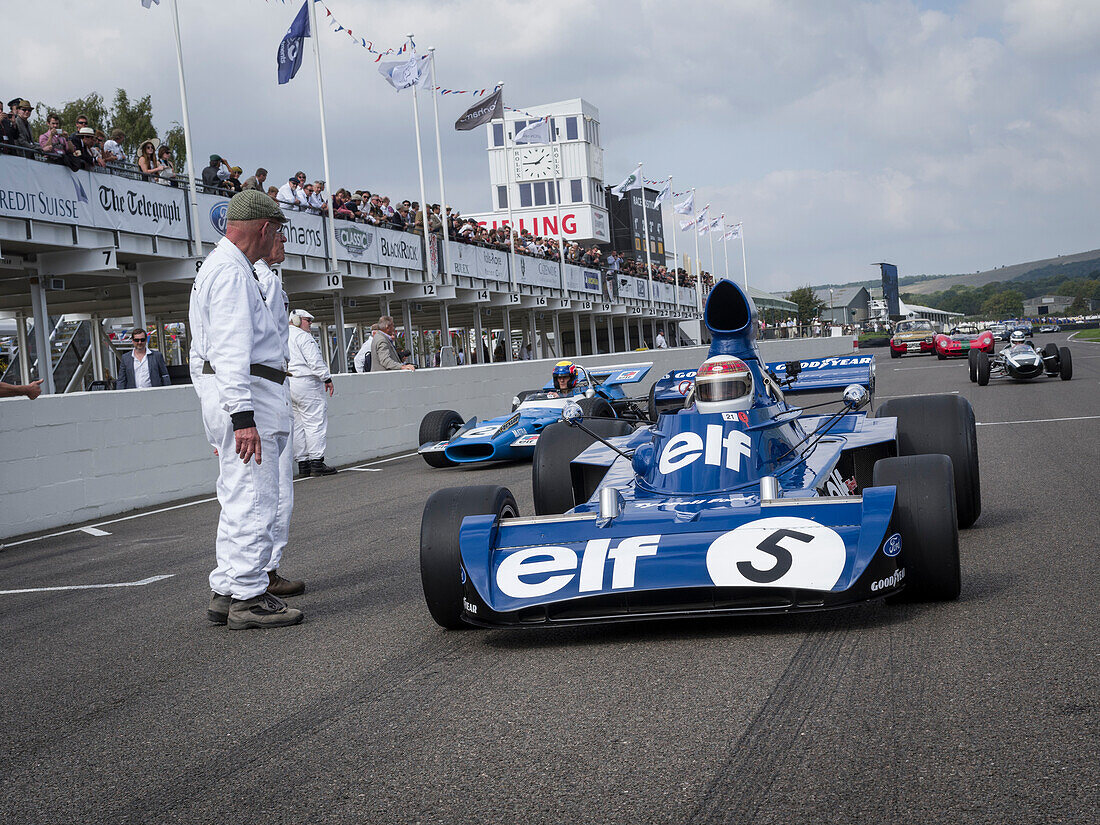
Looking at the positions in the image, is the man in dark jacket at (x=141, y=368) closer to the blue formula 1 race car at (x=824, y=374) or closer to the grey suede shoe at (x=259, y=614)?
the blue formula 1 race car at (x=824, y=374)

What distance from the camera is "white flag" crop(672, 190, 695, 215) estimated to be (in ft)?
168

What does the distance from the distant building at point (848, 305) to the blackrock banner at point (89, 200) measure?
473ft

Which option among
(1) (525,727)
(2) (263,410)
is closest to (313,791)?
(1) (525,727)

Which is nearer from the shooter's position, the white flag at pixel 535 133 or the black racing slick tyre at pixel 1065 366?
the black racing slick tyre at pixel 1065 366

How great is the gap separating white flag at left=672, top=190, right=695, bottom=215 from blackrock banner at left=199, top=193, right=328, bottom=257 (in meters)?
30.5

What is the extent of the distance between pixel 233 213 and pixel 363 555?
2.71m

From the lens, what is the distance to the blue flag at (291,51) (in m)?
21.0

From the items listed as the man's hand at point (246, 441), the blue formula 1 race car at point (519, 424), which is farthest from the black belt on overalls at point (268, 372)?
the blue formula 1 race car at point (519, 424)

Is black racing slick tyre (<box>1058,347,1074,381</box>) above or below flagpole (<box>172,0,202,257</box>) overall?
below

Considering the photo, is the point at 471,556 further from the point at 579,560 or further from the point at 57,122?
the point at 57,122

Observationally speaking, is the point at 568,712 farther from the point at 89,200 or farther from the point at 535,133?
the point at 535,133

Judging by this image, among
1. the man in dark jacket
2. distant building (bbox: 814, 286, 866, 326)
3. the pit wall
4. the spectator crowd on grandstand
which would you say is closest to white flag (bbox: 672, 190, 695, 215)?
the spectator crowd on grandstand

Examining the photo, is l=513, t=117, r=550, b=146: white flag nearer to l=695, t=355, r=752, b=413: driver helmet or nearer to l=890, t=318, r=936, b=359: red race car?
l=890, t=318, r=936, b=359: red race car

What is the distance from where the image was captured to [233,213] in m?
5.55
